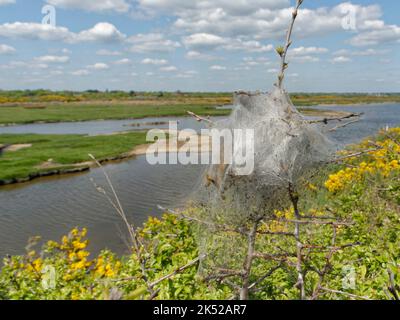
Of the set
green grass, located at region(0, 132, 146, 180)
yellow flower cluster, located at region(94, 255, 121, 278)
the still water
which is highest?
yellow flower cluster, located at region(94, 255, 121, 278)

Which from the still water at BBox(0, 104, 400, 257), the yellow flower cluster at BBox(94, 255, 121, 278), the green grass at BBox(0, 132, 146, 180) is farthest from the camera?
the green grass at BBox(0, 132, 146, 180)

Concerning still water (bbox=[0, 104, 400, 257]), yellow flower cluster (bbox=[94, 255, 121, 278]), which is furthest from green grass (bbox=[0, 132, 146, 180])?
yellow flower cluster (bbox=[94, 255, 121, 278])

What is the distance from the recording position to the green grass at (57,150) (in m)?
24.0

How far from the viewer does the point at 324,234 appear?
4750 mm

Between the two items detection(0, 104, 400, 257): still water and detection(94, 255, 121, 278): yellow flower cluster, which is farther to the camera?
detection(0, 104, 400, 257): still water

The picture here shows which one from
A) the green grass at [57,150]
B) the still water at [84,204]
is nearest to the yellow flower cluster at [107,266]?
the still water at [84,204]

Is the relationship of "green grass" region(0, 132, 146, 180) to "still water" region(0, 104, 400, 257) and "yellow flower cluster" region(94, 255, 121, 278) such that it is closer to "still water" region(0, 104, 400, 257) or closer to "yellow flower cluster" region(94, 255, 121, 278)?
"still water" region(0, 104, 400, 257)

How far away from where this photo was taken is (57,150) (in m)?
29.4

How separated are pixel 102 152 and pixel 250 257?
28.3 m

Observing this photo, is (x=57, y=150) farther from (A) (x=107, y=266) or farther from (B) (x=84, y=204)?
(A) (x=107, y=266)

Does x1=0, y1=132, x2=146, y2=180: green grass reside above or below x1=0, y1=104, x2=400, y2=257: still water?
above

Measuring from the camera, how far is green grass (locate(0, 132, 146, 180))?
2403 cm

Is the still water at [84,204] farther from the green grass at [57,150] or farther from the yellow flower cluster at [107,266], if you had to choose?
the yellow flower cluster at [107,266]

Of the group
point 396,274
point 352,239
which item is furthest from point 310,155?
point 352,239
